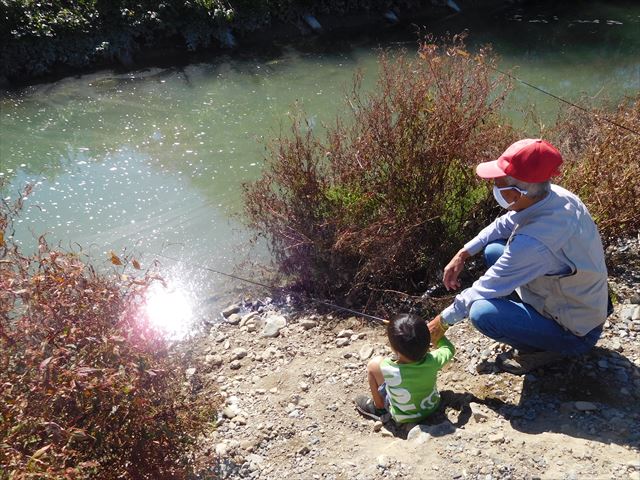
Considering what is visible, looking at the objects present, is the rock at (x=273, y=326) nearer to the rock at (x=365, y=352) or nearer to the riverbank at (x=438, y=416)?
the riverbank at (x=438, y=416)

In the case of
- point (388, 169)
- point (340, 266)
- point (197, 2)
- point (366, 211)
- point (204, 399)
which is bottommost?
point (204, 399)

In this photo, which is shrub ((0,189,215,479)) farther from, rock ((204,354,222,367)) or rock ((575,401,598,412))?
rock ((575,401,598,412))

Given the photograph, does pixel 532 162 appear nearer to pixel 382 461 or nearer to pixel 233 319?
pixel 382 461

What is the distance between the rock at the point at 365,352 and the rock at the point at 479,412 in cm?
99

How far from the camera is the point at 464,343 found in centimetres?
397

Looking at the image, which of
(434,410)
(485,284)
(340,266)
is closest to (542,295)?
(485,284)

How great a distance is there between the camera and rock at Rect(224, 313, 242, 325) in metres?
5.29

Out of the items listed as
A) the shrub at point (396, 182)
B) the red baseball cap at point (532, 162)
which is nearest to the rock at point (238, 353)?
the shrub at point (396, 182)

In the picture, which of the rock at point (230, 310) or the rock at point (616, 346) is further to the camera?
the rock at point (230, 310)

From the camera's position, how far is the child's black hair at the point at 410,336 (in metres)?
3.14

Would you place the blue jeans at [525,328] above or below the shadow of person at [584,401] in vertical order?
above

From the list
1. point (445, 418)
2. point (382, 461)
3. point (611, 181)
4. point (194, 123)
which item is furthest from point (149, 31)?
point (382, 461)

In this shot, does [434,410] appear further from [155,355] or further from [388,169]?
[388,169]

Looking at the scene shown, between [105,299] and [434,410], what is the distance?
1.92m
